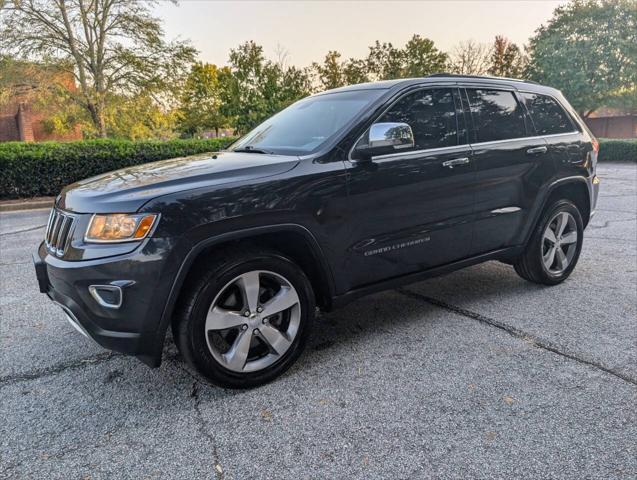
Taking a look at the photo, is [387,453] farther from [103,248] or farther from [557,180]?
[557,180]

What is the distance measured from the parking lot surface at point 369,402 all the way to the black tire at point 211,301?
115 millimetres

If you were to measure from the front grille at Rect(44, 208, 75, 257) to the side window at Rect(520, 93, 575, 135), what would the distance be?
146 inches

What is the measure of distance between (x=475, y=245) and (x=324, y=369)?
5.31 feet

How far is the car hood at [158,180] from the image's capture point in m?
2.38

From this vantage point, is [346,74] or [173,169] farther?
[346,74]

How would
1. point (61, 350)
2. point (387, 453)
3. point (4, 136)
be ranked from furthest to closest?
1. point (4, 136)
2. point (61, 350)
3. point (387, 453)

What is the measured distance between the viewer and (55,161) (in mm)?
11547

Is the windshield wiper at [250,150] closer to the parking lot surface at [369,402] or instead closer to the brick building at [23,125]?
the parking lot surface at [369,402]

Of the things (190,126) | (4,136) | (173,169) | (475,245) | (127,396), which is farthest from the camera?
(190,126)

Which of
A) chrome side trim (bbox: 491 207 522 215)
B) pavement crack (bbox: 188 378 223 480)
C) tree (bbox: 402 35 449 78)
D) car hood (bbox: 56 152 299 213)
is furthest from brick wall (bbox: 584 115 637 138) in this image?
pavement crack (bbox: 188 378 223 480)

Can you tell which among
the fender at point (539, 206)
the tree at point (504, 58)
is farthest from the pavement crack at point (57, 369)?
the tree at point (504, 58)

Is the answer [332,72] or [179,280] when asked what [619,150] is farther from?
[179,280]

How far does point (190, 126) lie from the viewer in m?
37.5

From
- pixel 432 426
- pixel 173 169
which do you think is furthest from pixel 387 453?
pixel 173 169
